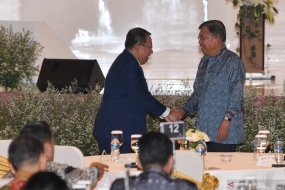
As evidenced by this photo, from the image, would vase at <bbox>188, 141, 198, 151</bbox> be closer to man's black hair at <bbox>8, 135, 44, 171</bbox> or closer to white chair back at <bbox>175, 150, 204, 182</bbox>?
white chair back at <bbox>175, 150, 204, 182</bbox>

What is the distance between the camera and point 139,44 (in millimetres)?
4879

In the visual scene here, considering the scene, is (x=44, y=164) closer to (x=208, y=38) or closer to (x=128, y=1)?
(x=208, y=38)

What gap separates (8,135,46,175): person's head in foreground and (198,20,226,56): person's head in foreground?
2383 mm

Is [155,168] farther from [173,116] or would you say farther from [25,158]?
[173,116]

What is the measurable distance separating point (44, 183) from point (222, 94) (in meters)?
2.80

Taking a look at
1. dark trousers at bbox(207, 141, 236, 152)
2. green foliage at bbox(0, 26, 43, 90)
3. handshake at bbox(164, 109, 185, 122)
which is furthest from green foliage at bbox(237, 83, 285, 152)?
green foliage at bbox(0, 26, 43, 90)

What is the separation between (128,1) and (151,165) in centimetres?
837

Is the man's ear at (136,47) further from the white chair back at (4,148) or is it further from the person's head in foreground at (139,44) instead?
the white chair back at (4,148)

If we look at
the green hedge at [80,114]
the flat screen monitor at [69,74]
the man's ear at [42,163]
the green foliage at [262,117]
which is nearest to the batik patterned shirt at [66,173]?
the man's ear at [42,163]

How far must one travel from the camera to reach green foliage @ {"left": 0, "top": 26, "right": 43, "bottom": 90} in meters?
7.51

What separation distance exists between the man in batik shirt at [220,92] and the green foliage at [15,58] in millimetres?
3210

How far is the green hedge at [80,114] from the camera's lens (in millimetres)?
6393

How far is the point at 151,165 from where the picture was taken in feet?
8.66

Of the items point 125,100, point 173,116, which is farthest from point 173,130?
point 173,116
